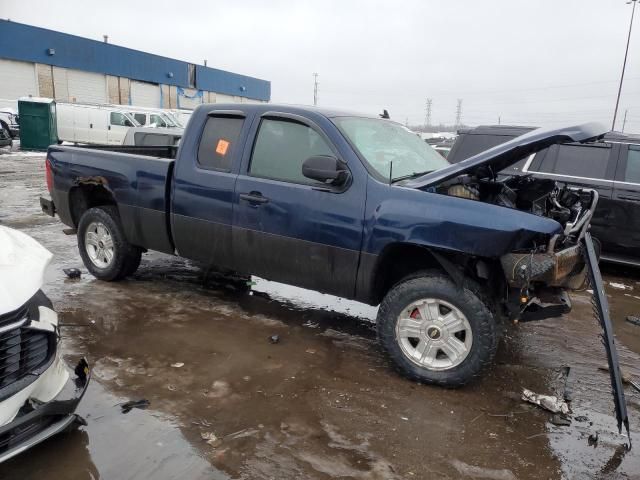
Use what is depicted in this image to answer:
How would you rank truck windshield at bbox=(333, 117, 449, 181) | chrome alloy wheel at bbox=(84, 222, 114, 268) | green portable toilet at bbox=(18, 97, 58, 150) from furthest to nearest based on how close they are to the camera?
green portable toilet at bbox=(18, 97, 58, 150), chrome alloy wheel at bbox=(84, 222, 114, 268), truck windshield at bbox=(333, 117, 449, 181)

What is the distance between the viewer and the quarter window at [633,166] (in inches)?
250

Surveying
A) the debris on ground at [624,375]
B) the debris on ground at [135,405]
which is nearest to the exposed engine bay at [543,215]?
the debris on ground at [624,375]

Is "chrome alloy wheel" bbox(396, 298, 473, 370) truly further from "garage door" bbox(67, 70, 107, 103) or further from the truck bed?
"garage door" bbox(67, 70, 107, 103)

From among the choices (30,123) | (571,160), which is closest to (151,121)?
(30,123)

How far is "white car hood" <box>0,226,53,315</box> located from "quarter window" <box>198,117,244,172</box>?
6.22ft

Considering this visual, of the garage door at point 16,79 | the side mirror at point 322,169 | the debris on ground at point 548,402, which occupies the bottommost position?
the debris on ground at point 548,402

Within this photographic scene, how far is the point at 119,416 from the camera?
3.09 m

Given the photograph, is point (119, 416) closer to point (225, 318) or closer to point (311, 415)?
point (311, 415)

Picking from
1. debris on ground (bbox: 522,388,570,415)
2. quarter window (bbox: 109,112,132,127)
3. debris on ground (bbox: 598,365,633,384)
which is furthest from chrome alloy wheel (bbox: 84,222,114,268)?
quarter window (bbox: 109,112,132,127)

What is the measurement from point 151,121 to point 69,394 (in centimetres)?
2166

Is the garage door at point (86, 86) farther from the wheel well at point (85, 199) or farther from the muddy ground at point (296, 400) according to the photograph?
the muddy ground at point (296, 400)

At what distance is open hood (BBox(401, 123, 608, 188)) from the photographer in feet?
10.7

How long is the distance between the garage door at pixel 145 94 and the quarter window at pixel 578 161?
38952 mm

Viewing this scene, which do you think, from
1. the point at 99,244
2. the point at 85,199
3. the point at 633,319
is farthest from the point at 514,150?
the point at 85,199
